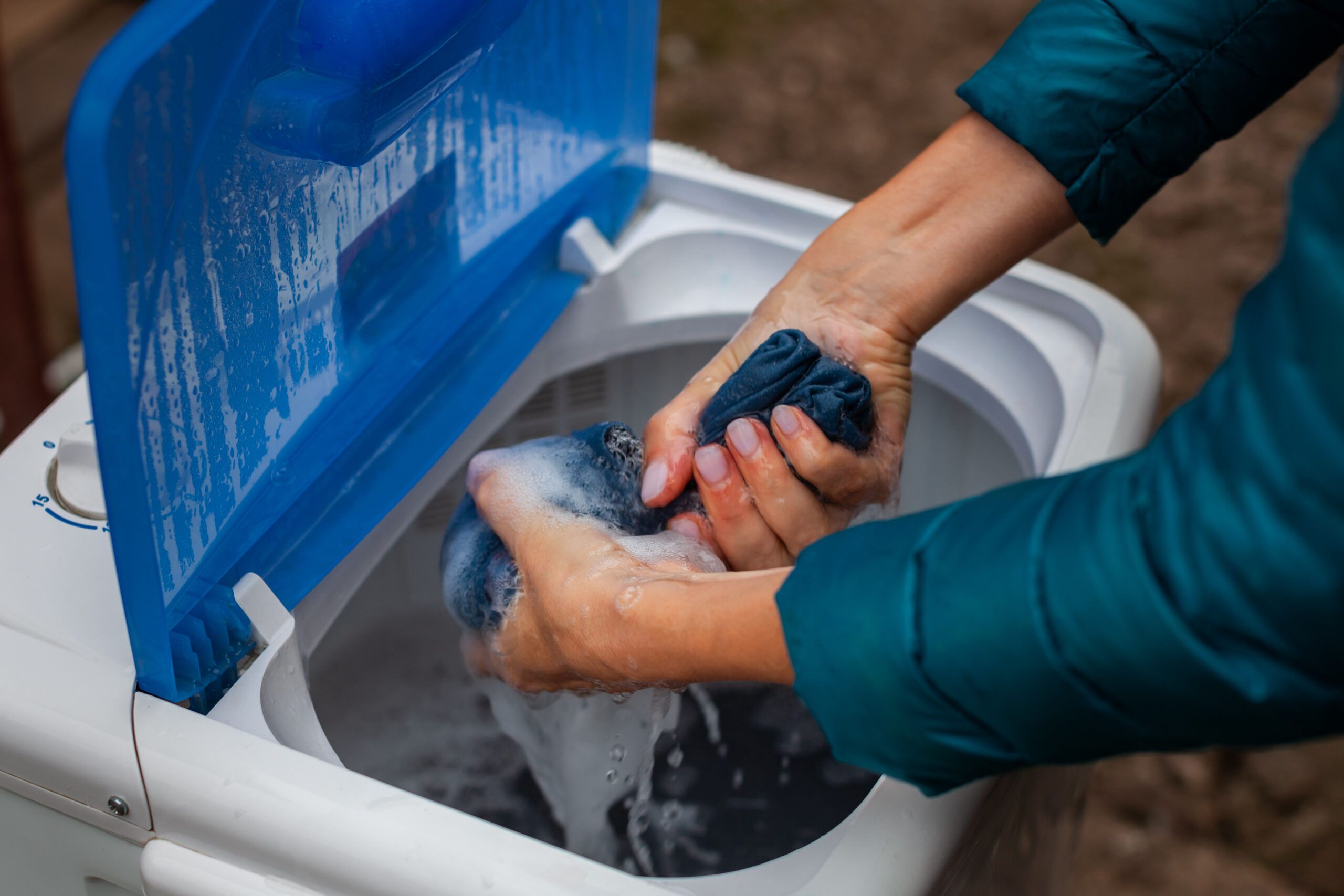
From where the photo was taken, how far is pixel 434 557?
969mm

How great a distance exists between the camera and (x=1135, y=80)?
2.41 feet

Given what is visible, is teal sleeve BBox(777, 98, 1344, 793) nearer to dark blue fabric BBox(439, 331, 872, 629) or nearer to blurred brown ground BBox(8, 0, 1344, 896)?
dark blue fabric BBox(439, 331, 872, 629)

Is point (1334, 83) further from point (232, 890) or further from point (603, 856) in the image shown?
point (232, 890)

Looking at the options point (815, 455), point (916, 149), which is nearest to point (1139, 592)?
point (815, 455)

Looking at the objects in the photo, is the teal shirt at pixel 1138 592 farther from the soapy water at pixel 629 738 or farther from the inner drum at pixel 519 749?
the inner drum at pixel 519 749

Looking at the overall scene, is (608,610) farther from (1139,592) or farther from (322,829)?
(1139,592)

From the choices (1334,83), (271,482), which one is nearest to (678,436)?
(271,482)

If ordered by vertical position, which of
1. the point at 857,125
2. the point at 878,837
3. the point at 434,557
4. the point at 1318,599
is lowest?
the point at 857,125

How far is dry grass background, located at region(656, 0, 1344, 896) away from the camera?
1.48m

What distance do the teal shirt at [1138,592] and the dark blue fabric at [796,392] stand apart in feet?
0.75

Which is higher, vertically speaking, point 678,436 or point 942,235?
point 942,235

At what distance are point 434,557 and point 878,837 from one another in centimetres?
47

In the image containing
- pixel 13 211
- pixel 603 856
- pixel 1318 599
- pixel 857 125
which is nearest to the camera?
pixel 1318 599

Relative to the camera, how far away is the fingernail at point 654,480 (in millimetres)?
775
